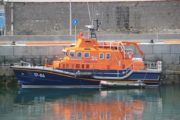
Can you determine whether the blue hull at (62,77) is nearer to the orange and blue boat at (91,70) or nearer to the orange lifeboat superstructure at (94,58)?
the orange and blue boat at (91,70)

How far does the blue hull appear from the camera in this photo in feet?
119

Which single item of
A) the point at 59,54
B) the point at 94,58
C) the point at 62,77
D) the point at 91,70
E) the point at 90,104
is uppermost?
the point at 59,54

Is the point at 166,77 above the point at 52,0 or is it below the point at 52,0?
below

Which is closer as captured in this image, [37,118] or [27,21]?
[37,118]

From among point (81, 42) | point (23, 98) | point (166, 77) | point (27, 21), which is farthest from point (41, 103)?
point (27, 21)

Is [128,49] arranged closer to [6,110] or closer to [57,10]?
[6,110]

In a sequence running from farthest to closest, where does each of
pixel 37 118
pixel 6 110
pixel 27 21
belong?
pixel 27 21, pixel 6 110, pixel 37 118

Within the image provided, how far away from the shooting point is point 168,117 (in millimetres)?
29078

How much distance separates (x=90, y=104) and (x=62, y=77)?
Answer: 14.6 ft

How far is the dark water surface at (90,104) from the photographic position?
2941cm

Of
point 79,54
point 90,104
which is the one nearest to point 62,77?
point 79,54

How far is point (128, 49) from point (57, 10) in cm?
1486

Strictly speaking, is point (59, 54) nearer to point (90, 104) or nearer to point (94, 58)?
point (94, 58)

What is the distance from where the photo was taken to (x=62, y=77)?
36.4m
